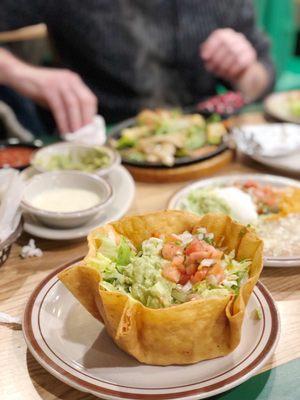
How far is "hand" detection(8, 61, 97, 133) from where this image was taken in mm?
2496

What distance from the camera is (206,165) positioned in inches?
89.7

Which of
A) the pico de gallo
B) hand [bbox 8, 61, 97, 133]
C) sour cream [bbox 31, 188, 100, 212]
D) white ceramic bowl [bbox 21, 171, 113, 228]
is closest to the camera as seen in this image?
the pico de gallo

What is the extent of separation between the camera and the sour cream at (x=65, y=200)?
1813 mm

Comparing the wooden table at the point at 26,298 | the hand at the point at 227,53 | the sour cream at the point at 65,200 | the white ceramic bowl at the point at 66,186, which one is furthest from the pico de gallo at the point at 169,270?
the hand at the point at 227,53

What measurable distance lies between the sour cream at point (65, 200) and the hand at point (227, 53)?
1568 mm

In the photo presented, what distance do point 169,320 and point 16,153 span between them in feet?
4.48

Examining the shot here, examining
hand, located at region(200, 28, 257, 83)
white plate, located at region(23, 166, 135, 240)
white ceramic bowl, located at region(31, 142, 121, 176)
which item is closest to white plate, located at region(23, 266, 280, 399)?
white plate, located at region(23, 166, 135, 240)

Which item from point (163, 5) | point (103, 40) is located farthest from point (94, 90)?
point (163, 5)

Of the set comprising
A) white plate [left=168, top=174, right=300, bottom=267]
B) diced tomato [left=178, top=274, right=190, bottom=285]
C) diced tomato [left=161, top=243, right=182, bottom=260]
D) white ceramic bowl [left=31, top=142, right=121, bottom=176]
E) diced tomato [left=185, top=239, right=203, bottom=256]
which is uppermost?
diced tomato [left=185, top=239, right=203, bottom=256]

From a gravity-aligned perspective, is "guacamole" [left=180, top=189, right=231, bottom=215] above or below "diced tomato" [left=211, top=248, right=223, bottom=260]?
below

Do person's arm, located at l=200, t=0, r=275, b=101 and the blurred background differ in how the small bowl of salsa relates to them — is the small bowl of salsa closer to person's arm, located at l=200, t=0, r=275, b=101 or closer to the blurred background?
person's arm, located at l=200, t=0, r=275, b=101

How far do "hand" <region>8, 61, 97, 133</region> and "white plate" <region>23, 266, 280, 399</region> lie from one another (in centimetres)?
127

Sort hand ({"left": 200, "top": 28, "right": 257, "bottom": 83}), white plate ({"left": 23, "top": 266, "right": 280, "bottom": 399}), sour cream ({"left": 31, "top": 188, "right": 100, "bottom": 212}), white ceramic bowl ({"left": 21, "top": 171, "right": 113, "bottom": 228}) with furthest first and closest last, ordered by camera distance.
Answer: hand ({"left": 200, "top": 28, "right": 257, "bottom": 83}) → sour cream ({"left": 31, "top": 188, "right": 100, "bottom": 212}) → white ceramic bowl ({"left": 21, "top": 171, "right": 113, "bottom": 228}) → white plate ({"left": 23, "top": 266, "right": 280, "bottom": 399})

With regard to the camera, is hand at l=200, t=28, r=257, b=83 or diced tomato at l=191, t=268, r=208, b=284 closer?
diced tomato at l=191, t=268, r=208, b=284
